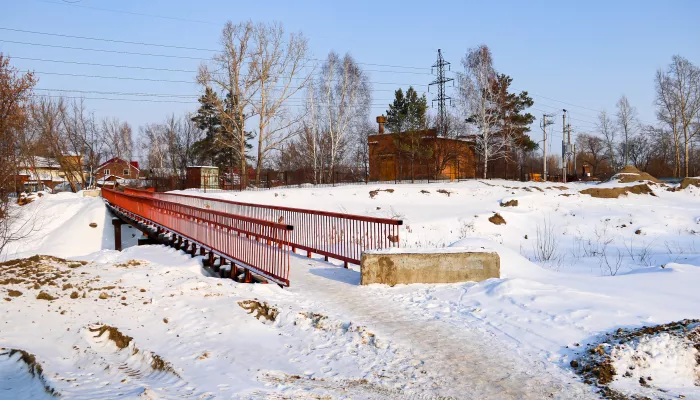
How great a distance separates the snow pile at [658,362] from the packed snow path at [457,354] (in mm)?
510

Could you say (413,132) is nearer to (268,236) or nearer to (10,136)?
(10,136)

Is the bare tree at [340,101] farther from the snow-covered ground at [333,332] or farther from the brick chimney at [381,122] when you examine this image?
the snow-covered ground at [333,332]

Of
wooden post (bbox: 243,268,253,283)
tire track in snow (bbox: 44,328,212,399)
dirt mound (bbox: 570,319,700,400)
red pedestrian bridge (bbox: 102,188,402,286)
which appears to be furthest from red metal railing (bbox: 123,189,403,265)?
tire track in snow (bbox: 44,328,212,399)

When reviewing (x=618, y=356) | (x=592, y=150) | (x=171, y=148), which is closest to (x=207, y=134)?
(x=171, y=148)

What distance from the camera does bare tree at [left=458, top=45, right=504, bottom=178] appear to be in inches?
1537

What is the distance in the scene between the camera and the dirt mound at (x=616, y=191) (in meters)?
28.8

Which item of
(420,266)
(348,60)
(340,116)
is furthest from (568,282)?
(348,60)

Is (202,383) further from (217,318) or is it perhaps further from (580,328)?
(580,328)

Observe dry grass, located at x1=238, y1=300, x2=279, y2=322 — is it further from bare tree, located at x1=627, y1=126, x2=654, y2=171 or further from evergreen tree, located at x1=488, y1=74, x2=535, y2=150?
bare tree, located at x1=627, y1=126, x2=654, y2=171

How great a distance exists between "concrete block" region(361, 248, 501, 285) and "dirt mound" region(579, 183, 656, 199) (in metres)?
23.7

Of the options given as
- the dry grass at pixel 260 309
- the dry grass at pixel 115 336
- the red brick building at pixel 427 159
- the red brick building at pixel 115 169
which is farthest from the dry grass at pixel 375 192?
the red brick building at pixel 115 169

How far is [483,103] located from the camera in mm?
38531

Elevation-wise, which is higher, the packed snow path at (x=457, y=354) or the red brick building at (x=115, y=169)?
the red brick building at (x=115, y=169)

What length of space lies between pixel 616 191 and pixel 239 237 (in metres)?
26.7
